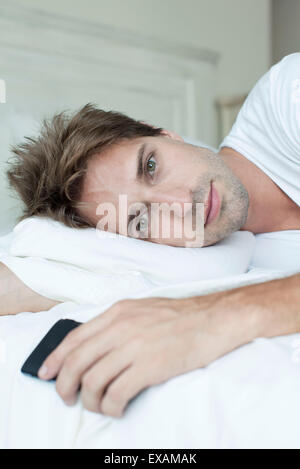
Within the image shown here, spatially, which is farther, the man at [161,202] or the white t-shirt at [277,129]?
the white t-shirt at [277,129]

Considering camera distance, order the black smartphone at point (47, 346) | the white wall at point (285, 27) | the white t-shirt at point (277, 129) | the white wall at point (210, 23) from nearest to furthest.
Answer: the black smartphone at point (47, 346) → the white t-shirt at point (277, 129) → the white wall at point (210, 23) → the white wall at point (285, 27)

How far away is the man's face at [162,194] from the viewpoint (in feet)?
3.54

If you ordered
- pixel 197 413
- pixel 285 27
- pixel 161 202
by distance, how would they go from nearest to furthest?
pixel 197 413, pixel 161 202, pixel 285 27

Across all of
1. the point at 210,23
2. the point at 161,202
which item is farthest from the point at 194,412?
the point at 210,23

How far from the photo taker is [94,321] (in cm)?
57

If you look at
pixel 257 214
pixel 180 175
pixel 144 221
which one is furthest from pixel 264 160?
pixel 144 221

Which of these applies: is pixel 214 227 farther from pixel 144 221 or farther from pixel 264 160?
pixel 264 160

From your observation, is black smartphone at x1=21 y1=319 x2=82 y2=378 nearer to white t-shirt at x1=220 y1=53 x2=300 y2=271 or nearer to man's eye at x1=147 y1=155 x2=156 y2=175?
man's eye at x1=147 y1=155 x2=156 y2=175

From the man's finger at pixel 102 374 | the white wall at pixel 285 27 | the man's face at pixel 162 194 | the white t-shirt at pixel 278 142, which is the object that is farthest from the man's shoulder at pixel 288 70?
the white wall at pixel 285 27

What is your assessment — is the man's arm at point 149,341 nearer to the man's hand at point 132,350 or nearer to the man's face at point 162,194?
the man's hand at point 132,350

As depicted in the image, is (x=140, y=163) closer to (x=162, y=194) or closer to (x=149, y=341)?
(x=162, y=194)

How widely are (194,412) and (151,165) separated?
2.48ft

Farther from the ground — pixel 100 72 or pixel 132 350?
pixel 100 72

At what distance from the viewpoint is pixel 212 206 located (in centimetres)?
110
